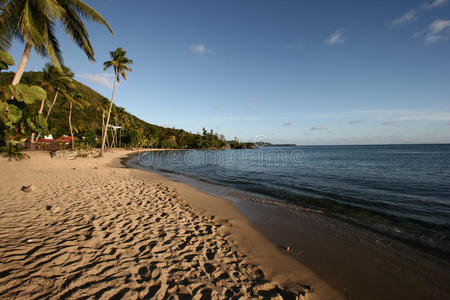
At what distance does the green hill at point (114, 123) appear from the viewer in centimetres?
4779

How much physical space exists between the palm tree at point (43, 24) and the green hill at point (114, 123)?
1991 cm

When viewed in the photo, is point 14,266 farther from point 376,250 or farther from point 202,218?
point 376,250

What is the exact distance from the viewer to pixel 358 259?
162 inches

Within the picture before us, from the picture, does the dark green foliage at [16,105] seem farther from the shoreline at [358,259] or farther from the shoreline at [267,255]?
the shoreline at [358,259]

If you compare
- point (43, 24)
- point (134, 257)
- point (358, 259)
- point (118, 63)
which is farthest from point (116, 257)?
point (118, 63)

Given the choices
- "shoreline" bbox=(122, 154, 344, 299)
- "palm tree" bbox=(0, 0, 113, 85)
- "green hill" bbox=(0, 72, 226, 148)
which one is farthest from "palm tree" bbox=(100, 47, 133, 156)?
"shoreline" bbox=(122, 154, 344, 299)

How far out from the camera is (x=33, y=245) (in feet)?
11.1

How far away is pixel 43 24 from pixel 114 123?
186ft

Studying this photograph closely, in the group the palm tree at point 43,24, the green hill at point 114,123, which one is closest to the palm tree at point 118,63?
the green hill at point 114,123

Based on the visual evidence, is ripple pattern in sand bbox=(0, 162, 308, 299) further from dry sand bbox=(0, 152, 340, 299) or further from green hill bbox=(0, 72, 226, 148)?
green hill bbox=(0, 72, 226, 148)

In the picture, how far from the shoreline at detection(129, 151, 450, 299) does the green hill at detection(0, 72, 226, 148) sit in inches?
1216

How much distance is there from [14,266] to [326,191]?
1220 cm

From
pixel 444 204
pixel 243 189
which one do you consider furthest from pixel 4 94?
pixel 444 204

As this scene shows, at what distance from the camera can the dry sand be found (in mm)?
2572
